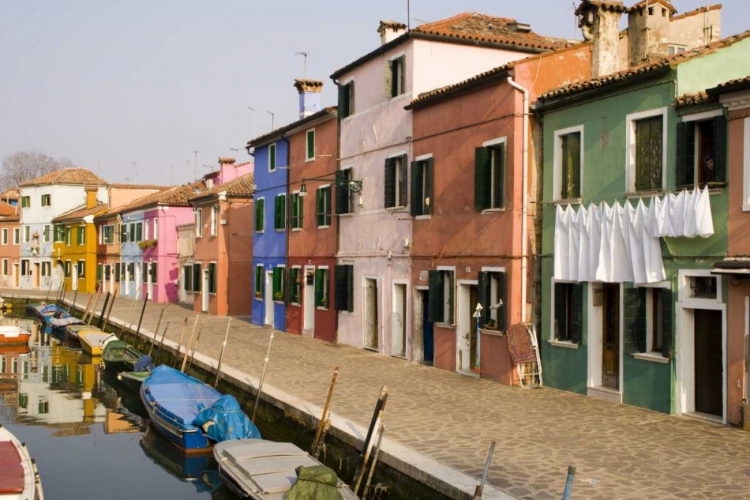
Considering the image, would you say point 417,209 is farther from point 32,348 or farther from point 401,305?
point 32,348

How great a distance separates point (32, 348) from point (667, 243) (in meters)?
29.4

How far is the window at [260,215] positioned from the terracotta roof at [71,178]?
3729 centimetres

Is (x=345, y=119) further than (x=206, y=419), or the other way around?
(x=345, y=119)

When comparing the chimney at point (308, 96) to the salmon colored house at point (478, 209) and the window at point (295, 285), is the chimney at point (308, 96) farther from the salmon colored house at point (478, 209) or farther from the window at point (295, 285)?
the salmon colored house at point (478, 209)

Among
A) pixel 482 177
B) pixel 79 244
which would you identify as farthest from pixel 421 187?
pixel 79 244

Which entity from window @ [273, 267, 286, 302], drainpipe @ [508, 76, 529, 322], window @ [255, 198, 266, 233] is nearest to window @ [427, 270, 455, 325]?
drainpipe @ [508, 76, 529, 322]

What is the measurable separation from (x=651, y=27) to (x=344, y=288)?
12170 millimetres

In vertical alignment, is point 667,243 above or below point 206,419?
above

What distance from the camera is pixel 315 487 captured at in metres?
10.7

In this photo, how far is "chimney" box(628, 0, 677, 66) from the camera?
18578 millimetres

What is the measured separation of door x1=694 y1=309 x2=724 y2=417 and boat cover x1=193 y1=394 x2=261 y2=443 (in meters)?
7.69

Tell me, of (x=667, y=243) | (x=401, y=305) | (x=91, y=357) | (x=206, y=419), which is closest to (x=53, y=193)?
(x=91, y=357)

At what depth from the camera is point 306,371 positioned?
68.3 feet

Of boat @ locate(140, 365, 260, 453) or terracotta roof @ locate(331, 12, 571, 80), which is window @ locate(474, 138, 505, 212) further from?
boat @ locate(140, 365, 260, 453)
